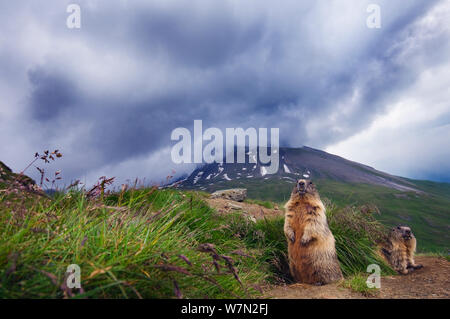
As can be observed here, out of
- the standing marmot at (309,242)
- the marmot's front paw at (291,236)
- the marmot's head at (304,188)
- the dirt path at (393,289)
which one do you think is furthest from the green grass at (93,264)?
the marmot's head at (304,188)

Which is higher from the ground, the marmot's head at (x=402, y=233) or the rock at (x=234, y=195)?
the rock at (x=234, y=195)

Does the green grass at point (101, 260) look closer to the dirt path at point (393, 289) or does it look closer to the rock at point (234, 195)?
the dirt path at point (393, 289)

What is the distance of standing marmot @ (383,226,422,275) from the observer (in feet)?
24.2

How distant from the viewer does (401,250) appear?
755cm

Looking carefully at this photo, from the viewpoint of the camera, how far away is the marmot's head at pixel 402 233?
7.80m

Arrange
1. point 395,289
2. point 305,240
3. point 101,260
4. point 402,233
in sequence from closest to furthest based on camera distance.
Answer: point 101,260
point 395,289
point 305,240
point 402,233

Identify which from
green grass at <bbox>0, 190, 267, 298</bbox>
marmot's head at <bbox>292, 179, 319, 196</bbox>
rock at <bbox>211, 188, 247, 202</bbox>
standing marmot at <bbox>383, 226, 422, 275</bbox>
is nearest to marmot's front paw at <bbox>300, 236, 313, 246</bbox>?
marmot's head at <bbox>292, 179, 319, 196</bbox>

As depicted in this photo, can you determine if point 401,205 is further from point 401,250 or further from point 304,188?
point 304,188

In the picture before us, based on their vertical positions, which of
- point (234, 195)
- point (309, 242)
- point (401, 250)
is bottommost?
point (401, 250)

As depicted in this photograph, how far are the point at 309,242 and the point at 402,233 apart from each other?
3.91 m

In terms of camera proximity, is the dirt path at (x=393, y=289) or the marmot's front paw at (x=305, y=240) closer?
the dirt path at (x=393, y=289)

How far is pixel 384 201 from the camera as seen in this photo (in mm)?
159000

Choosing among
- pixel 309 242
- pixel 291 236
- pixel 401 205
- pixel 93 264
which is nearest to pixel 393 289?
pixel 309 242

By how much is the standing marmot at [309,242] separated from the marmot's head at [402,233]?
3.22m
